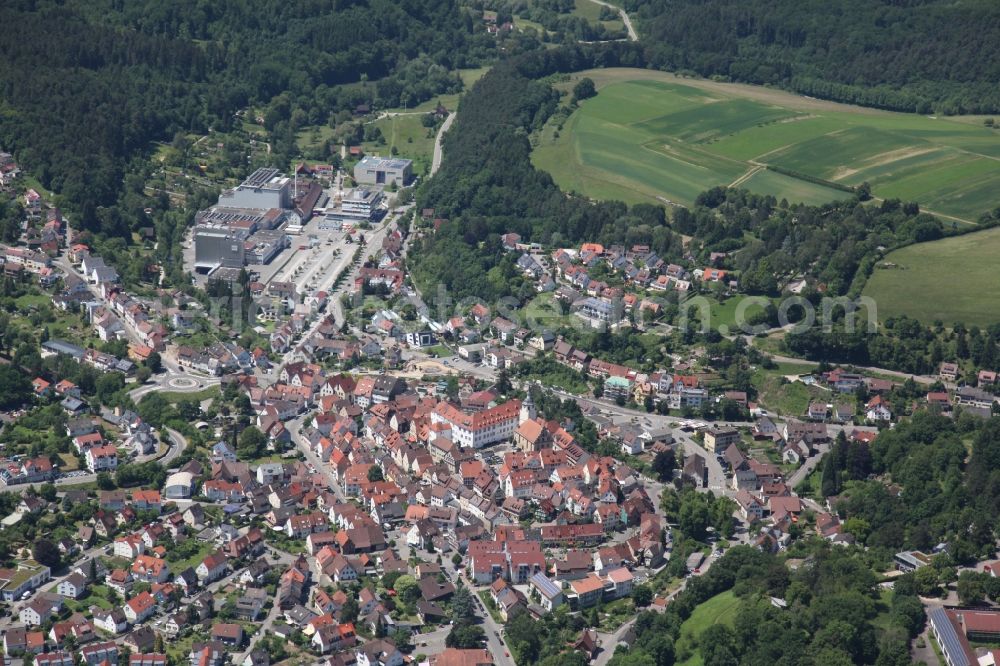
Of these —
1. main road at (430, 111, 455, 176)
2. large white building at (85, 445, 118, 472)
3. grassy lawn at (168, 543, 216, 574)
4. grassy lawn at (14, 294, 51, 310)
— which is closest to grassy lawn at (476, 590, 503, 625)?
grassy lawn at (168, 543, 216, 574)

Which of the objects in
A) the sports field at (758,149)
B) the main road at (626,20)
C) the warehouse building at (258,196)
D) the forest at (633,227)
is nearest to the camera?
the forest at (633,227)

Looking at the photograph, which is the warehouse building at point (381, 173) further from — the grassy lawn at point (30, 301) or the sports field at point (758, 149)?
the grassy lawn at point (30, 301)

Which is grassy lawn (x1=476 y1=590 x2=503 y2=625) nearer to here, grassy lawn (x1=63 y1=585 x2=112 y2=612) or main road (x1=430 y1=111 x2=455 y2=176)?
grassy lawn (x1=63 y1=585 x2=112 y2=612)

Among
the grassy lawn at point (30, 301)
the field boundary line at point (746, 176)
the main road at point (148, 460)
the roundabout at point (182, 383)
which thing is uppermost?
the field boundary line at point (746, 176)

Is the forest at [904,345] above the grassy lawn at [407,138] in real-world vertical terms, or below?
above

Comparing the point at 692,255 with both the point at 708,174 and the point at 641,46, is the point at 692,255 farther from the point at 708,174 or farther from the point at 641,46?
the point at 641,46

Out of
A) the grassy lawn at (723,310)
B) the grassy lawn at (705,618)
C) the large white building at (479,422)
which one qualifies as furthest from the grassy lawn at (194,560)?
the grassy lawn at (723,310)
